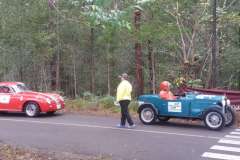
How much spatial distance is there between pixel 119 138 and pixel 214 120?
3.50 meters

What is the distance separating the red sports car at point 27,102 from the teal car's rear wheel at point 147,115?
418cm

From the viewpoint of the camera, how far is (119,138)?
40.0ft

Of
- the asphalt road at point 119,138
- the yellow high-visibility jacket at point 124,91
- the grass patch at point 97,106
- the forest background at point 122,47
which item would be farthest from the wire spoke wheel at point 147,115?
the forest background at point 122,47

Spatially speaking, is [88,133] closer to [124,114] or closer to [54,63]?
[124,114]

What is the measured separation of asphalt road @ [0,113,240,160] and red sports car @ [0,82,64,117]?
4.11ft

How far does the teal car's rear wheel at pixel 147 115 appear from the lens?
1499cm

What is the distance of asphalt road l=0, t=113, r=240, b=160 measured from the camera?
405 inches

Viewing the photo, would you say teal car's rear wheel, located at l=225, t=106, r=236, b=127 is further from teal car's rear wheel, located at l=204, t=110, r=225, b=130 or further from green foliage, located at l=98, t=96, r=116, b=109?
green foliage, located at l=98, t=96, r=116, b=109

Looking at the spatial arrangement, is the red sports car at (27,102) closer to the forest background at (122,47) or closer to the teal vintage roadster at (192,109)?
the forest background at (122,47)

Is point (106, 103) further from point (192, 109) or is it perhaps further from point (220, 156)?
point (220, 156)

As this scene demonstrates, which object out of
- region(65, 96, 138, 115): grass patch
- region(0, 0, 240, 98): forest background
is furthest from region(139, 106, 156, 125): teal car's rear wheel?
region(0, 0, 240, 98): forest background

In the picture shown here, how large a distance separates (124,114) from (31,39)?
14.4 metres

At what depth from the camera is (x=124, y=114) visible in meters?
14.2

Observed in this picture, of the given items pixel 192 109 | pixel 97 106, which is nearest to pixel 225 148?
pixel 192 109
